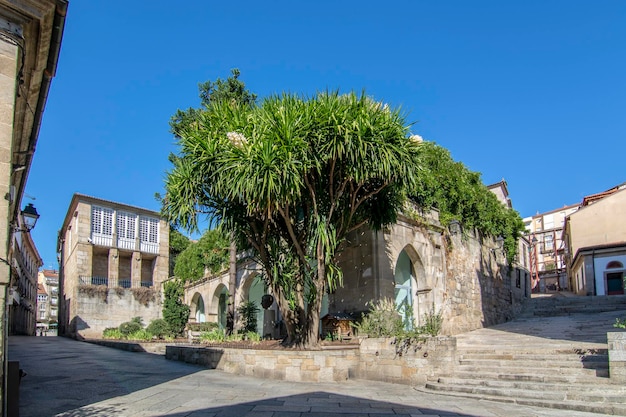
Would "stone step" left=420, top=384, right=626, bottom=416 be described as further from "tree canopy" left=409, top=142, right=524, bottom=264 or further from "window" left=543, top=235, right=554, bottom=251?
"window" left=543, top=235, right=554, bottom=251

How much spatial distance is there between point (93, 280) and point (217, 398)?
98.1 feet

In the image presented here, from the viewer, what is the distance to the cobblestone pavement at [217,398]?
649 cm

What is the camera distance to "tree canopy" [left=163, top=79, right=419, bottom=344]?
981cm

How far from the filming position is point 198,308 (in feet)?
96.2

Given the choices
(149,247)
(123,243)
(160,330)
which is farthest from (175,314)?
(149,247)

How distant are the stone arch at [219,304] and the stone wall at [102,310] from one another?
10.0m

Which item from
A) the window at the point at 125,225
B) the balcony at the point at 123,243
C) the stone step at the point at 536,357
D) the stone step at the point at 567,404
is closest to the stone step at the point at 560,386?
the stone step at the point at 567,404

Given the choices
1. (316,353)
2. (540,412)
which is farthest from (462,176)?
(540,412)

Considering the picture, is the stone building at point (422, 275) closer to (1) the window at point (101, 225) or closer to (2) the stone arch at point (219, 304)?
(2) the stone arch at point (219, 304)

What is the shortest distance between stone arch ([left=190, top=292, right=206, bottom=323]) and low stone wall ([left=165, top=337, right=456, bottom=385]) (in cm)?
1866

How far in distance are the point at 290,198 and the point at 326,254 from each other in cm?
141

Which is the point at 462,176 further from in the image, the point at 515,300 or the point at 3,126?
the point at 3,126

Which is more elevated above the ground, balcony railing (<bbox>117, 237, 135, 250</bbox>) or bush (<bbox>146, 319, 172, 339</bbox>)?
balcony railing (<bbox>117, 237, 135, 250</bbox>)

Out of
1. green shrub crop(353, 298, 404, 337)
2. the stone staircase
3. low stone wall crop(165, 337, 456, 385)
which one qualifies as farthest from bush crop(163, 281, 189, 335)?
the stone staircase
